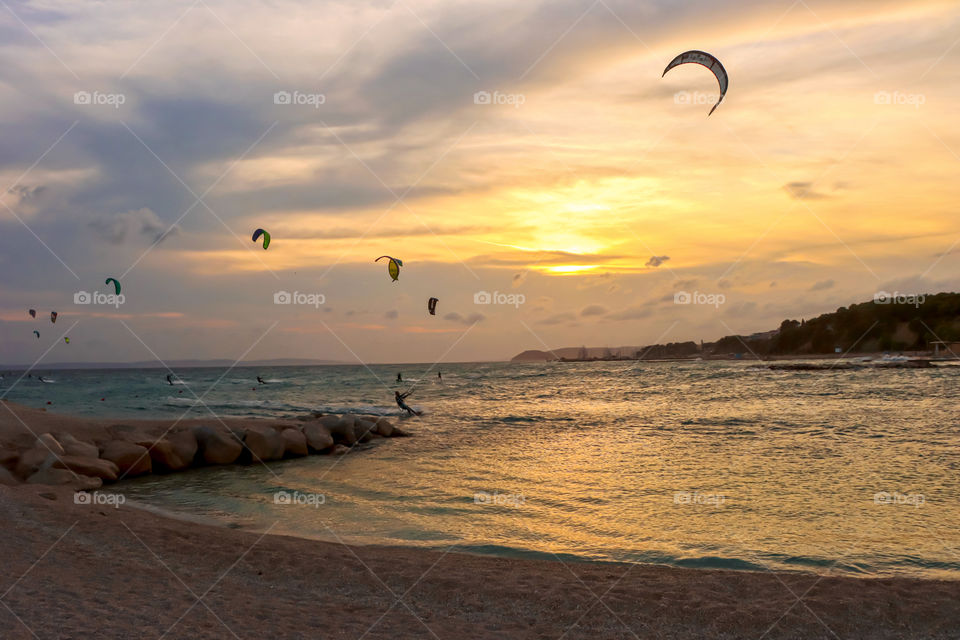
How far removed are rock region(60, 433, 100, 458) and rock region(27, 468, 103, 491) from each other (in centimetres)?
138

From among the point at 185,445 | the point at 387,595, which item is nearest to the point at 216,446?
the point at 185,445

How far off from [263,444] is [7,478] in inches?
292

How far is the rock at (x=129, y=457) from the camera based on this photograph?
17047mm

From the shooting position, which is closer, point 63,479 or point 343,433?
A: point 63,479

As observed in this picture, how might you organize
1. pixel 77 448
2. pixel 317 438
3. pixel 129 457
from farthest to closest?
1. pixel 317 438
2. pixel 129 457
3. pixel 77 448

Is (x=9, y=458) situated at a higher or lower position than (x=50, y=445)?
lower

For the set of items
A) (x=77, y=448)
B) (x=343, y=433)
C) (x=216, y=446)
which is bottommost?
(x=343, y=433)

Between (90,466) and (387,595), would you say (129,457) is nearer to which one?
(90,466)

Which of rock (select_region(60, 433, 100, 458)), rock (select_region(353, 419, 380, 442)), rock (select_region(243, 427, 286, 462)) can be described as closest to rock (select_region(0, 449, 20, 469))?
rock (select_region(60, 433, 100, 458))

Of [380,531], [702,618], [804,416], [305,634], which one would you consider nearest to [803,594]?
[702,618]

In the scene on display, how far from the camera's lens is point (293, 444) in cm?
2111

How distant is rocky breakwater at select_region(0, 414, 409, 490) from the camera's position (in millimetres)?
14648

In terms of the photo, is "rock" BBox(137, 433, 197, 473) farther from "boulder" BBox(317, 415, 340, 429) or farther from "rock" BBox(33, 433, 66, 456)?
"boulder" BBox(317, 415, 340, 429)

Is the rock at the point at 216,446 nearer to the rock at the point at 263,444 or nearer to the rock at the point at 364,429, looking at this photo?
the rock at the point at 263,444
